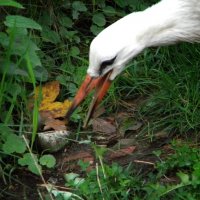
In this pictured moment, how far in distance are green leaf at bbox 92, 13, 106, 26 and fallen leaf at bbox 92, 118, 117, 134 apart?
2.84 feet

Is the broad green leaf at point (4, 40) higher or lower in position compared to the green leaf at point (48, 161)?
higher

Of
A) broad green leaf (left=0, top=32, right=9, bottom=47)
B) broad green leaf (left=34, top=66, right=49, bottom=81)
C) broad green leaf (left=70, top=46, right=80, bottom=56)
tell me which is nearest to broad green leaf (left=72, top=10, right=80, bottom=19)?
broad green leaf (left=70, top=46, right=80, bottom=56)

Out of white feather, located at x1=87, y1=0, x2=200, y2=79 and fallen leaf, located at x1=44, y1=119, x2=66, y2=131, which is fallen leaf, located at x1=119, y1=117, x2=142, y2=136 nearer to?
fallen leaf, located at x1=44, y1=119, x2=66, y2=131

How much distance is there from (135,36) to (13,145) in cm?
87

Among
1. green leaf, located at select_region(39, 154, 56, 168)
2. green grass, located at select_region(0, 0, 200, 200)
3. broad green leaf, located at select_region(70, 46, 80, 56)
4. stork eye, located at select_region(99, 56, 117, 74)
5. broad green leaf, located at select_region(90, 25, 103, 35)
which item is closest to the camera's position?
green grass, located at select_region(0, 0, 200, 200)

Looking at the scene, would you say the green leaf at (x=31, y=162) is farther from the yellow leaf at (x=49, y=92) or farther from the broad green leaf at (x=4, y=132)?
the yellow leaf at (x=49, y=92)

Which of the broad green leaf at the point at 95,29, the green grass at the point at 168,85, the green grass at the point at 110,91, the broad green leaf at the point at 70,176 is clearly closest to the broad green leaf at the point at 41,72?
the green grass at the point at 110,91

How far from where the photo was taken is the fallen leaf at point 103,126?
14.4 ft

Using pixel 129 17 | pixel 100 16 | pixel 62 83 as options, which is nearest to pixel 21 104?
pixel 62 83

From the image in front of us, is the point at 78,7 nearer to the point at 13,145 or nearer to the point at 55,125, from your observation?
the point at 55,125

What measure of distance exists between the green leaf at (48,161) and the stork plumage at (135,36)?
13.6 inches

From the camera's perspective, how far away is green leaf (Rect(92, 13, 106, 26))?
5020 millimetres

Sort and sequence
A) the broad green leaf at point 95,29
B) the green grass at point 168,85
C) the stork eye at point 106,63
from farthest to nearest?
the broad green leaf at point 95,29, the green grass at point 168,85, the stork eye at point 106,63

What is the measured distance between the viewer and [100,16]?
5059 millimetres
